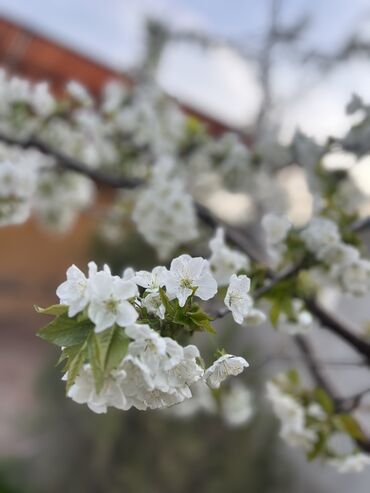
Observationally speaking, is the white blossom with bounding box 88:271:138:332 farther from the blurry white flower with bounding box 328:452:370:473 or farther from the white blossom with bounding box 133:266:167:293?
the blurry white flower with bounding box 328:452:370:473

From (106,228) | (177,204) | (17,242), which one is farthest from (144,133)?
(17,242)

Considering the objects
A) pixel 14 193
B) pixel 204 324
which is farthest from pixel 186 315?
pixel 14 193

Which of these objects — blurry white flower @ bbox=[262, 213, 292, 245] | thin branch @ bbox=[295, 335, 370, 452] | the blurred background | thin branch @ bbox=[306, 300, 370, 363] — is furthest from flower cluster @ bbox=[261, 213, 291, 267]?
the blurred background

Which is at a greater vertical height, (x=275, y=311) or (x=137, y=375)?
(x=275, y=311)

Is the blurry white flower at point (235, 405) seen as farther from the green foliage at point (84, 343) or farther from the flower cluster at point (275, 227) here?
the green foliage at point (84, 343)

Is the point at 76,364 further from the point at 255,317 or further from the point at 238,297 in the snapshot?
the point at 255,317

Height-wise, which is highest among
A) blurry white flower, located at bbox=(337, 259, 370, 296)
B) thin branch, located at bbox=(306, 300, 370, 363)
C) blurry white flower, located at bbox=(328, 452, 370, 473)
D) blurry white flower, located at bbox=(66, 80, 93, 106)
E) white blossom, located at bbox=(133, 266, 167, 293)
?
blurry white flower, located at bbox=(66, 80, 93, 106)

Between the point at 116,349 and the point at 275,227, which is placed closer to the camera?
the point at 116,349
